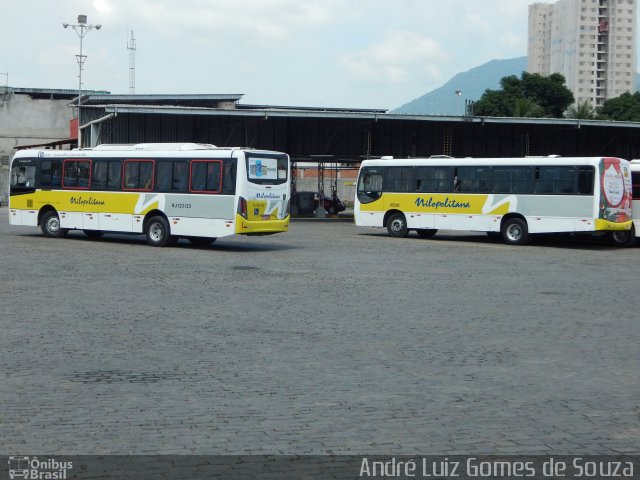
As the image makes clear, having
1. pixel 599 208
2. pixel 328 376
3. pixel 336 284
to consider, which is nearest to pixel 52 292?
pixel 336 284

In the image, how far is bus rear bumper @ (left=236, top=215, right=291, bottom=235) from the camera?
2320 centimetres

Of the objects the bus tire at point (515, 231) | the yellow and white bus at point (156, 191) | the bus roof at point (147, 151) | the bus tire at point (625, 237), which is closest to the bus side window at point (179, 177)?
the yellow and white bus at point (156, 191)

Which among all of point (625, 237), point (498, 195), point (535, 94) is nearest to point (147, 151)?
point (498, 195)

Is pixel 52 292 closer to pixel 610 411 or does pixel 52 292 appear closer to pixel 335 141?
pixel 610 411

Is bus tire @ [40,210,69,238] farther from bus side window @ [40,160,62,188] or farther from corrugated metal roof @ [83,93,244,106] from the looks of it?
corrugated metal roof @ [83,93,244,106]

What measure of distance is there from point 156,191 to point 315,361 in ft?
55.2

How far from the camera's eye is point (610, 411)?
7.11 meters

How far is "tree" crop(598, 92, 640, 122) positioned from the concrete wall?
2156 inches

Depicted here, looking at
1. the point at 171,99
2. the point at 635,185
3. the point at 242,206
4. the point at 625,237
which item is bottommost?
the point at 625,237

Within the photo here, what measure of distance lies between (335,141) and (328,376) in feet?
148

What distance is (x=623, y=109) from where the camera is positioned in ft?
303

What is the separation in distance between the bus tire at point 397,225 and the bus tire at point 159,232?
9597mm

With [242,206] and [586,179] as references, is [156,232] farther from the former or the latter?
[586,179]

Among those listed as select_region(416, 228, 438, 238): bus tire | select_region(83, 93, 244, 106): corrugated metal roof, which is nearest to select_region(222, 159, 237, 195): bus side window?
select_region(416, 228, 438, 238): bus tire
